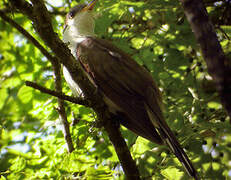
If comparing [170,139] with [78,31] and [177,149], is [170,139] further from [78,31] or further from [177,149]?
[78,31]

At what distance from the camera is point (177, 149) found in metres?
2.49

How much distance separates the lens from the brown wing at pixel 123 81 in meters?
2.88

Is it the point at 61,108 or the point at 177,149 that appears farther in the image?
the point at 61,108

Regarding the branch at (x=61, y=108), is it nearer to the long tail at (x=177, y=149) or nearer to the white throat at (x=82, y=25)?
the white throat at (x=82, y=25)

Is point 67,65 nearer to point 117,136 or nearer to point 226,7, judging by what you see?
point 117,136

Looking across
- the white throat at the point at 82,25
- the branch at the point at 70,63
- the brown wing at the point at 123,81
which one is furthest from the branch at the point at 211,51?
the white throat at the point at 82,25

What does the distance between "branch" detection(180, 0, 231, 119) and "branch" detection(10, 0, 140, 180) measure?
1084mm

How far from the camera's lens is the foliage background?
8.95ft

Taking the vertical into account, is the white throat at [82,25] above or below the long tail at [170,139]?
above

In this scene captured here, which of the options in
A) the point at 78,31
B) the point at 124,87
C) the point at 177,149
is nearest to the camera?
the point at 177,149

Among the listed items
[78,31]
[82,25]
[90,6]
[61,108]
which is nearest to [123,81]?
[61,108]

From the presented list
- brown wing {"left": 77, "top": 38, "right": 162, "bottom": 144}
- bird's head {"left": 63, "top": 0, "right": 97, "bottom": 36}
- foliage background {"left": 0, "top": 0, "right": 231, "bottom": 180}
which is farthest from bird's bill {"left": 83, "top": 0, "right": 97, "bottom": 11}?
brown wing {"left": 77, "top": 38, "right": 162, "bottom": 144}

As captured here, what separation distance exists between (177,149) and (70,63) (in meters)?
1.22

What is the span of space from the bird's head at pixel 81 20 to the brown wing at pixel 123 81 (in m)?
0.98
